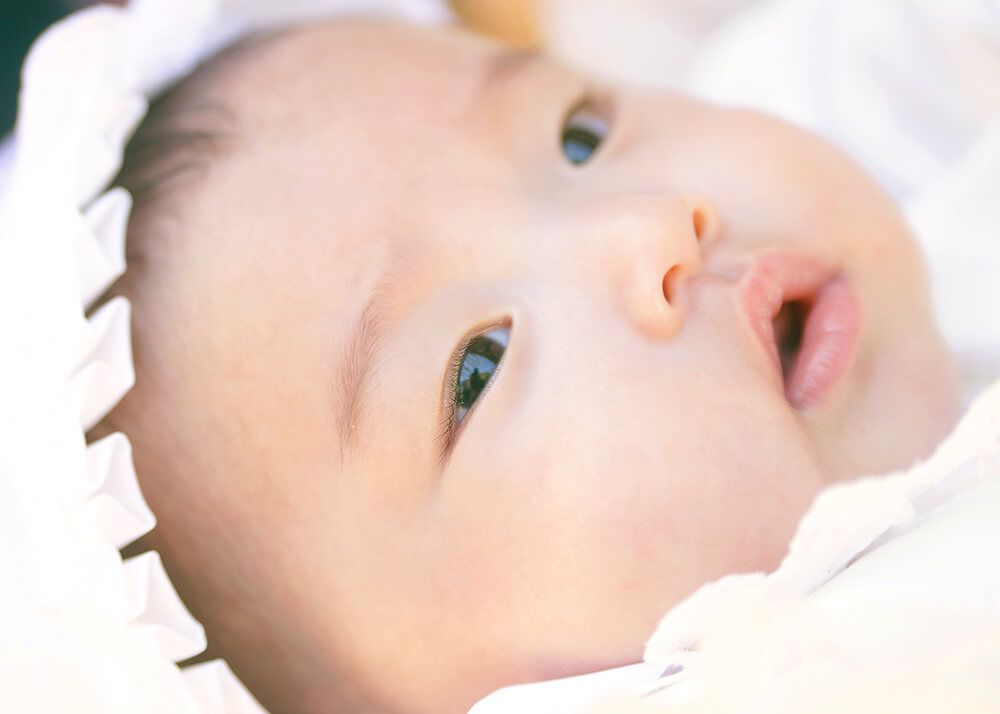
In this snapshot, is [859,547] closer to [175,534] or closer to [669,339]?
[669,339]

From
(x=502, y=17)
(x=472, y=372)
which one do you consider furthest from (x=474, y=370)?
(x=502, y=17)

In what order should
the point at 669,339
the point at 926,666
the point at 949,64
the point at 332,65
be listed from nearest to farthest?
the point at 926,666 < the point at 669,339 < the point at 332,65 < the point at 949,64

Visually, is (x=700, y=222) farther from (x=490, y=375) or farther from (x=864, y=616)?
(x=864, y=616)

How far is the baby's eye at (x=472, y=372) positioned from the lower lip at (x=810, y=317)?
0.22 metres

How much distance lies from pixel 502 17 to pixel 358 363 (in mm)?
991

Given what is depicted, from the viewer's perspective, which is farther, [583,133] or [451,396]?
[583,133]

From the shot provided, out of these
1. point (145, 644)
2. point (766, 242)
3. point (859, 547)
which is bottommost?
point (145, 644)

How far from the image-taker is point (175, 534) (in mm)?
913

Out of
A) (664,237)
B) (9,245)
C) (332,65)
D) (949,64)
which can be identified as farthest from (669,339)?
(949,64)

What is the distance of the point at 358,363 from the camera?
2.74 feet

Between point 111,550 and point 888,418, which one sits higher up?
point 888,418

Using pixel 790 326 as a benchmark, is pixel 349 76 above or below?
above

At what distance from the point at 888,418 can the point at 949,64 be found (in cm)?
62

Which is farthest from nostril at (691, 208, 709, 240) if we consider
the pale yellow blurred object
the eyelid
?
the pale yellow blurred object
